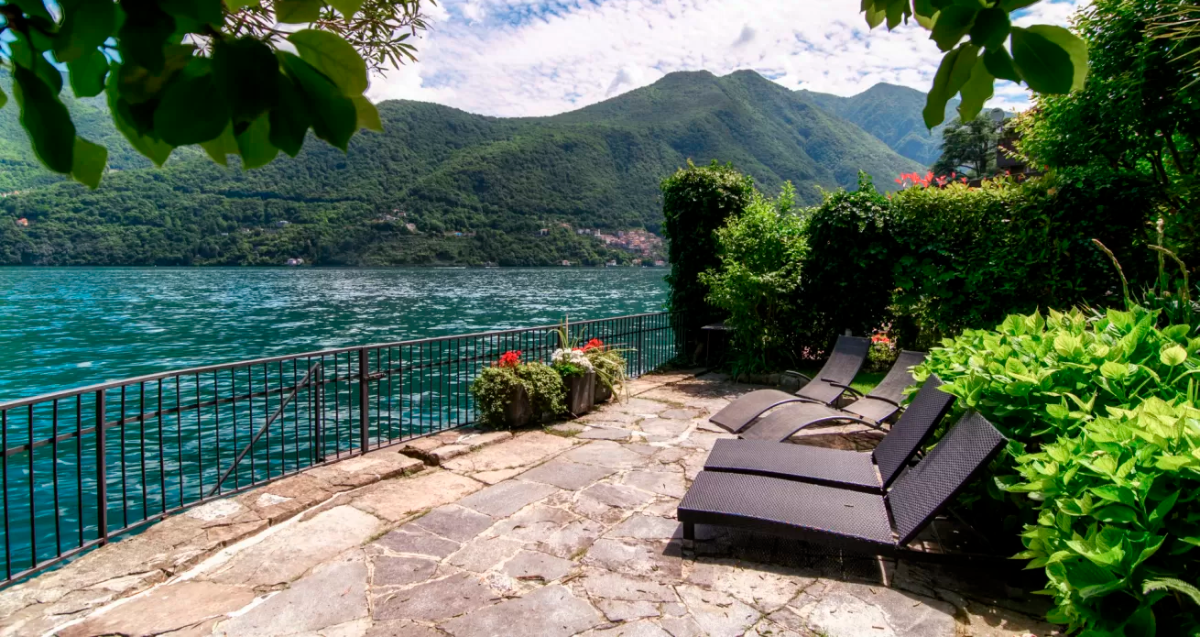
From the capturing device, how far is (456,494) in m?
4.45

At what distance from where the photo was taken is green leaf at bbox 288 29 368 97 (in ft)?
2.39

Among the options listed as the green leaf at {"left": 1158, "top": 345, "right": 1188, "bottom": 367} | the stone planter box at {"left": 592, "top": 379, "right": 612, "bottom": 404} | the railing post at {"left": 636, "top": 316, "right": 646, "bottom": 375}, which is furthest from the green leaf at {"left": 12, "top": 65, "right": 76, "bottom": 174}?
Result: the railing post at {"left": 636, "top": 316, "right": 646, "bottom": 375}

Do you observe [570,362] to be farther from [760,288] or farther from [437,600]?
[437,600]

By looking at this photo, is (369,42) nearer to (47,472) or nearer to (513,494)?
(513,494)

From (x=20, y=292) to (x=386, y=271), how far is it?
34070 mm

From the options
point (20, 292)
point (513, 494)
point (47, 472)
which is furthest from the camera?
point (20, 292)

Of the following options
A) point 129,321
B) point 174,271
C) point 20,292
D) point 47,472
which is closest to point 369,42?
point 47,472

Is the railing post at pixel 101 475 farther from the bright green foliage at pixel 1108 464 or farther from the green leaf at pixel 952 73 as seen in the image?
the bright green foliage at pixel 1108 464

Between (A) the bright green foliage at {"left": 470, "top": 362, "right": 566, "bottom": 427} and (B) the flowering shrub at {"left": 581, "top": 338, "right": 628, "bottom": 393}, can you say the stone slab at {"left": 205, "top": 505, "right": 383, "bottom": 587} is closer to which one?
(A) the bright green foliage at {"left": 470, "top": 362, "right": 566, "bottom": 427}

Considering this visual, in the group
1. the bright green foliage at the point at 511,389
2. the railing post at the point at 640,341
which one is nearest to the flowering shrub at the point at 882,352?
the railing post at the point at 640,341

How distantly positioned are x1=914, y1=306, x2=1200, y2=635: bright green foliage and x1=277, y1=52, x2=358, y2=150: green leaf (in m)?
2.33

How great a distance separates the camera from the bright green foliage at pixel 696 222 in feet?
33.2

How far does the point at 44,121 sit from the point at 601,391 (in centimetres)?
664

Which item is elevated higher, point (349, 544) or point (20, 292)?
point (349, 544)
